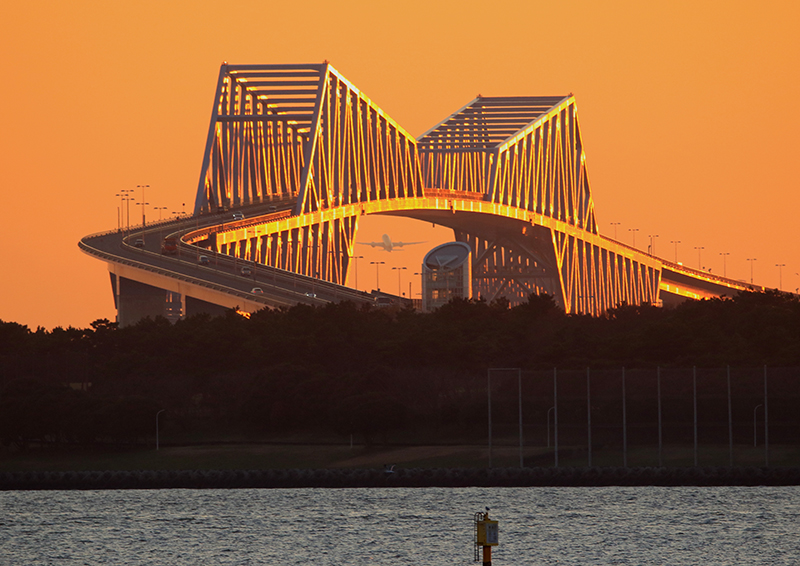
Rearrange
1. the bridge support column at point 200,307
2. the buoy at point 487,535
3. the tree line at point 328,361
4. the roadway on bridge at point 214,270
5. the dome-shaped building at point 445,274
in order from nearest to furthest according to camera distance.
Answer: the buoy at point 487,535, the tree line at point 328,361, the roadway on bridge at point 214,270, the bridge support column at point 200,307, the dome-shaped building at point 445,274

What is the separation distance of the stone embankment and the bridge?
136ft

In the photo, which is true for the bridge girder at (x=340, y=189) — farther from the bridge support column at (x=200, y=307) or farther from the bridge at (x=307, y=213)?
the bridge support column at (x=200, y=307)

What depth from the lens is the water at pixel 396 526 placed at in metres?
53.4

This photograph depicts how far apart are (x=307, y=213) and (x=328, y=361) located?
171 feet

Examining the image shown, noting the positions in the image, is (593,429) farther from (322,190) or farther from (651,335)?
(322,190)

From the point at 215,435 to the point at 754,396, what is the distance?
2870 cm

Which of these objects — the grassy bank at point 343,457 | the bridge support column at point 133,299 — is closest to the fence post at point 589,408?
the grassy bank at point 343,457

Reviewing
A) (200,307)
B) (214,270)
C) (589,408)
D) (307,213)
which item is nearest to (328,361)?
(589,408)

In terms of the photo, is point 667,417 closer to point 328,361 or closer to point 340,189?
point 328,361

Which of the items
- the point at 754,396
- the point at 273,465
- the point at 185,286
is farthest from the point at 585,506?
the point at 185,286

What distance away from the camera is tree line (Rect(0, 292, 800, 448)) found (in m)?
78.1

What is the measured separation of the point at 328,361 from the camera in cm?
9319

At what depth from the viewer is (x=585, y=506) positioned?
→ 64.1 m

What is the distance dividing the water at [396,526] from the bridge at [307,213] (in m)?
46.7
